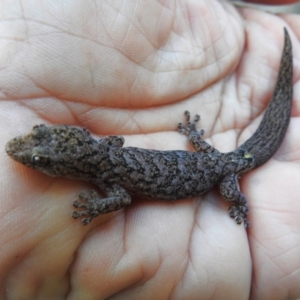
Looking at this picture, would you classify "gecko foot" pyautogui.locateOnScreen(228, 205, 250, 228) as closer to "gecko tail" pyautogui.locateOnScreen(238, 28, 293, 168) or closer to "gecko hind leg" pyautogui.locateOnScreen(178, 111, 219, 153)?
"gecko tail" pyautogui.locateOnScreen(238, 28, 293, 168)

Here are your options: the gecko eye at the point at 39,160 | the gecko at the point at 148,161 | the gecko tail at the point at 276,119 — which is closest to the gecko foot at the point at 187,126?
the gecko at the point at 148,161

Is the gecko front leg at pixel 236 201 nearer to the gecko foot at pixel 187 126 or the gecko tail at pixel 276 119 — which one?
the gecko tail at pixel 276 119

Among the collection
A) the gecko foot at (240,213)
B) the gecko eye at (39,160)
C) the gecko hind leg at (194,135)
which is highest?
the gecko eye at (39,160)

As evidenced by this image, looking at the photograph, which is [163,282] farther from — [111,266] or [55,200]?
[55,200]

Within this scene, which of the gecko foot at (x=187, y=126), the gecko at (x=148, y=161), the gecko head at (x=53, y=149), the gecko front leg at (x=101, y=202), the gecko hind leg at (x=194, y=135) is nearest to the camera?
the gecko head at (x=53, y=149)

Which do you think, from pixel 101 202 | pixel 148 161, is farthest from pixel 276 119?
pixel 101 202

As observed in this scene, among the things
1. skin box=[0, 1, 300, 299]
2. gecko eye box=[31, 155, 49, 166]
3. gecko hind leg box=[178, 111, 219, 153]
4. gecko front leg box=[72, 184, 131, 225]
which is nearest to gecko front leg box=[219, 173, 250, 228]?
skin box=[0, 1, 300, 299]

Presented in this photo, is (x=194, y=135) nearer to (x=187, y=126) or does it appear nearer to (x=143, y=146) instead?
(x=187, y=126)
